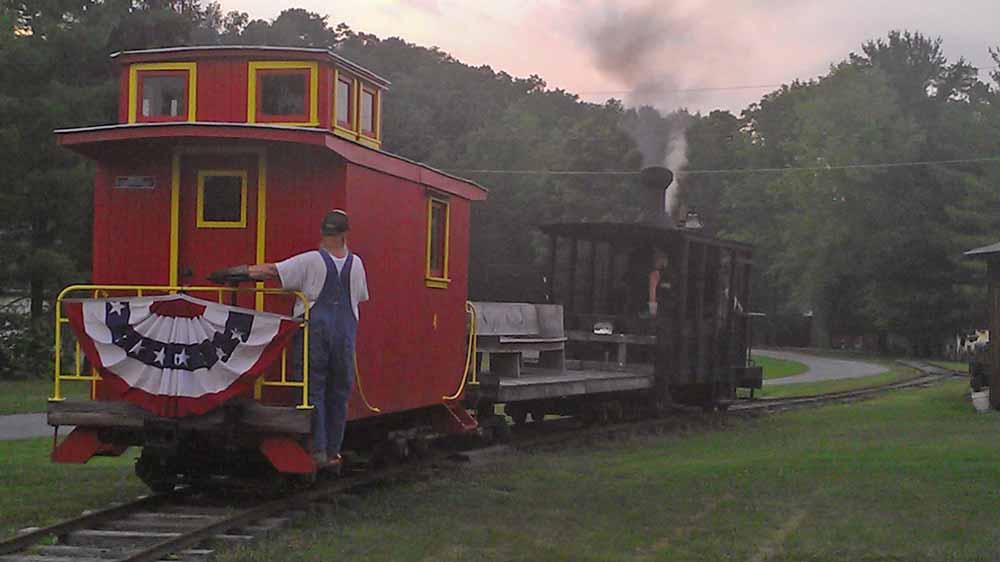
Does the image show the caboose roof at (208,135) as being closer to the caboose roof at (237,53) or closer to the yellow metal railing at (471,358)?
the caboose roof at (237,53)

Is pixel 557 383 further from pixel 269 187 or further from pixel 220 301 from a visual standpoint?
pixel 220 301

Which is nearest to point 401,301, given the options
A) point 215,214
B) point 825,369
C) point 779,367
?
point 215,214

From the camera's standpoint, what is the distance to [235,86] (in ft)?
36.3

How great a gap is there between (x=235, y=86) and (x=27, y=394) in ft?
51.1

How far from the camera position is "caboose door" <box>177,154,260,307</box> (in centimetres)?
1023

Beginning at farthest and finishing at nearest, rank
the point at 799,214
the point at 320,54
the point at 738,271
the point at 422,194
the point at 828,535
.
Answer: the point at 799,214
the point at 738,271
the point at 422,194
the point at 320,54
the point at 828,535

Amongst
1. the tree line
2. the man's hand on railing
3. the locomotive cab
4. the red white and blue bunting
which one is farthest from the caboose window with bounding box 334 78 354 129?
the tree line

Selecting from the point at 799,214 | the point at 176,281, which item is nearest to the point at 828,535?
the point at 176,281

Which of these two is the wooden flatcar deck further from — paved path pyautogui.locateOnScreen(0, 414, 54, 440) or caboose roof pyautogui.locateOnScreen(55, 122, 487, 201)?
paved path pyautogui.locateOnScreen(0, 414, 54, 440)

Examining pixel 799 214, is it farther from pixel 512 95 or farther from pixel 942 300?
pixel 512 95

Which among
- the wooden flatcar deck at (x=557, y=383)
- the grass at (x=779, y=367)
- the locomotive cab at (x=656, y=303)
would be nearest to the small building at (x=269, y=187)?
the wooden flatcar deck at (x=557, y=383)

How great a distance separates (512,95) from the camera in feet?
272

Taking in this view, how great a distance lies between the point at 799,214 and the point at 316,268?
63.8 meters

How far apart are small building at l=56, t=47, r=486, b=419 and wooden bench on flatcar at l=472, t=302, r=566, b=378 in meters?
2.36
